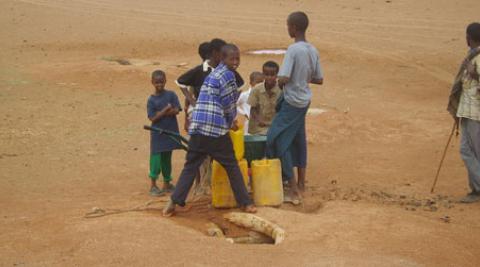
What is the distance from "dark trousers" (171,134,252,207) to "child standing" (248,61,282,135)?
1370 millimetres

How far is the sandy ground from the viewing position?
5.53 meters

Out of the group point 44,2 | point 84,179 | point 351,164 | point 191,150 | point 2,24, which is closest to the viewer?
point 191,150

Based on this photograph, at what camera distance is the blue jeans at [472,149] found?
287 inches

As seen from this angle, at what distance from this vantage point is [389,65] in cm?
1509

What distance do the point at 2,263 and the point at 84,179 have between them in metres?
3.19

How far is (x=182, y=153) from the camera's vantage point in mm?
9672

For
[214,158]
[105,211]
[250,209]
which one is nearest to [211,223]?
[250,209]

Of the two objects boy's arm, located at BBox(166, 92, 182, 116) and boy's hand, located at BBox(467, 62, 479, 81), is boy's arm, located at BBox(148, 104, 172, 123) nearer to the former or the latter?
boy's arm, located at BBox(166, 92, 182, 116)

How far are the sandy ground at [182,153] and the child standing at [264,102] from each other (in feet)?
2.87

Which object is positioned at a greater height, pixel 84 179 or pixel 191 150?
pixel 191 150

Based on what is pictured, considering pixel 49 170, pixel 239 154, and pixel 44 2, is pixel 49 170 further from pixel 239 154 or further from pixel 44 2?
pixel 44 2

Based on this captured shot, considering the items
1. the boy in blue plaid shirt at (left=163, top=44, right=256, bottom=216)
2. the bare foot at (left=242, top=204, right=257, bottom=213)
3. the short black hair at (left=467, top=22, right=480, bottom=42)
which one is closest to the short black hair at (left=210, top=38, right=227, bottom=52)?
the boy in blue plaid shirt at (left=163, top=44, right=256, bottom=216)

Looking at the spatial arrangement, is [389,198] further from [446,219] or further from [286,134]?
[286,134]

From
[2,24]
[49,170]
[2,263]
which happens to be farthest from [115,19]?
[2,263]
